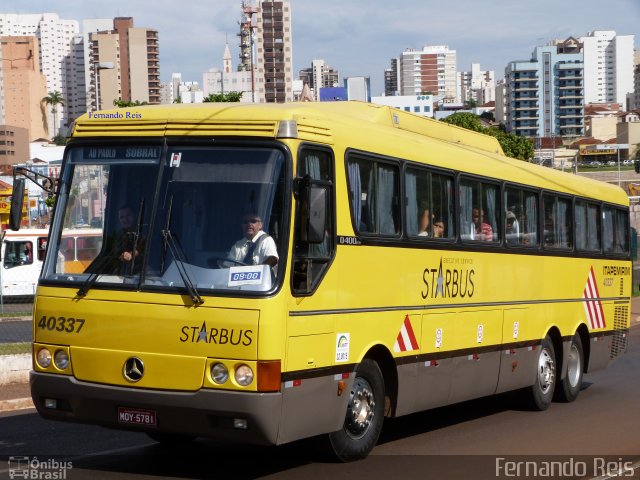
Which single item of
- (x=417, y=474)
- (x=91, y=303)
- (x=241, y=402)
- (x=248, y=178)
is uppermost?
(x=248, y=178)

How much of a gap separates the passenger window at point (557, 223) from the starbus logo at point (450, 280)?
9.39 ft

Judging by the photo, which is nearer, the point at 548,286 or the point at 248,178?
the point at 248,178

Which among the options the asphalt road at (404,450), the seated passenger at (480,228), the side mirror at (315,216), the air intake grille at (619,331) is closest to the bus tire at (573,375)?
the asphalt road at (404,450)

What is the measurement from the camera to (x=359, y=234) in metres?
9.86

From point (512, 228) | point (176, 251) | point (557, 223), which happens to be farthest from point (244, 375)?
point (557, 223)

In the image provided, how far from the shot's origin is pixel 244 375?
8.41 m

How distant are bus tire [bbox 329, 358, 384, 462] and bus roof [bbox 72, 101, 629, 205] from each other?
2078 mm

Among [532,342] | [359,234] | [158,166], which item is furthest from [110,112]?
[532,342]

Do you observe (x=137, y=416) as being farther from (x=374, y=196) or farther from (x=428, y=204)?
(x=428, y=204)

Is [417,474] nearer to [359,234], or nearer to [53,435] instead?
[359,234]

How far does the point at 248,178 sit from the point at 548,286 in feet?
23.0

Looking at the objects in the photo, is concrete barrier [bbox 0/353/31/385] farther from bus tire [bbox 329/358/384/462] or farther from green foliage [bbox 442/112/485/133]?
green foliage [bbox 442/112/485/133]

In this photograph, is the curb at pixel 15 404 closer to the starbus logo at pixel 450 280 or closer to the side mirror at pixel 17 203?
the side mirror at pixel 17 203

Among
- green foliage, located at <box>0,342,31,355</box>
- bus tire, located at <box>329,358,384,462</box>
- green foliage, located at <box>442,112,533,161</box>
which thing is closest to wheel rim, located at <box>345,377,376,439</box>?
bus tire, located at <box>329,358,384,462</box>
